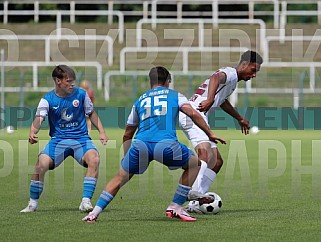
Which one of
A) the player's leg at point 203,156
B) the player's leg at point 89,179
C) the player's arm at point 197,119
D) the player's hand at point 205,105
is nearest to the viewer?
the player's arm at point 197,119

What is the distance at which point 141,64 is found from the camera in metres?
41.2

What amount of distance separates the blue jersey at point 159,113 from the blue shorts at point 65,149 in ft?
5.17

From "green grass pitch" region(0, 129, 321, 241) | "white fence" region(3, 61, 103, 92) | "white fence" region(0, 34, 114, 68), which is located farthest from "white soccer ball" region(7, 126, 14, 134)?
"green grass pitch" region(0, 129, 321, 241)

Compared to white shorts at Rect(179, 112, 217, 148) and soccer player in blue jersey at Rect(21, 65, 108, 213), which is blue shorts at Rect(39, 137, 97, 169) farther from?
white shorts at Rect(179, 112, 217, 148)

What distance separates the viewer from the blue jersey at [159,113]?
10.7m

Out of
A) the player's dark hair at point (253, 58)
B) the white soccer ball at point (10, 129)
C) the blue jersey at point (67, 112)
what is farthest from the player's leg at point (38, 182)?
the white soccer ball at point (10, 129)

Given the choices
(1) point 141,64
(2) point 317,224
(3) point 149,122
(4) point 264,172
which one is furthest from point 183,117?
(1) point 141,64

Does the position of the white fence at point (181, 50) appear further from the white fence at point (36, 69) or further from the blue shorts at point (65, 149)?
the blue shorts at point (65, 149)

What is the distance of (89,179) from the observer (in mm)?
11984

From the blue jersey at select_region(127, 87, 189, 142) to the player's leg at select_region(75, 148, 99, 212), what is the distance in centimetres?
141

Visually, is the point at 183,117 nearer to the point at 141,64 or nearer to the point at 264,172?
the point at 264,172

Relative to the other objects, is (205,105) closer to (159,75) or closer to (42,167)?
(159,75)

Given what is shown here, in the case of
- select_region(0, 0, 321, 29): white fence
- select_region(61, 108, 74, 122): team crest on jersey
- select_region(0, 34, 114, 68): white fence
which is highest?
select_region(0, 0, 321, 29): white fence

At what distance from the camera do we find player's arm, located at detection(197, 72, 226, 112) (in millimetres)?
11516
